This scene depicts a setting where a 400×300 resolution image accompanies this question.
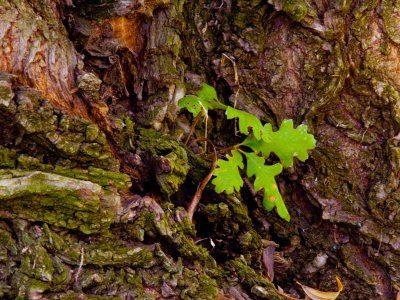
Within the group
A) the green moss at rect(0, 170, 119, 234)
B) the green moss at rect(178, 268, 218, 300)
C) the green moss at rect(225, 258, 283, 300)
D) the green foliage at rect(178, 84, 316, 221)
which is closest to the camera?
the green moss at rect(0, 170, 119, 234)

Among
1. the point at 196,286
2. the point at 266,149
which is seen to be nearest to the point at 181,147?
the point at 266,149

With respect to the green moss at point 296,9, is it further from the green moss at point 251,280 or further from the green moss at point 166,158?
the green moss at point 251,280

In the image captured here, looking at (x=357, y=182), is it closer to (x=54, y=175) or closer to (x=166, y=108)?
(x=166, y=108)

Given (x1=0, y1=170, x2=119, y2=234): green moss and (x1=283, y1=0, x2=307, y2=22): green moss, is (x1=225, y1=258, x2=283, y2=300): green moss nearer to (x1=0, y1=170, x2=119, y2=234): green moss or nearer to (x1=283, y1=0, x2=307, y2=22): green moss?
(x1=0, y1=170, x2=119, y2=234): green moss

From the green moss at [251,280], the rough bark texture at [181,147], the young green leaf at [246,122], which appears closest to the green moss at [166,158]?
the rough bark texture at [181,147]

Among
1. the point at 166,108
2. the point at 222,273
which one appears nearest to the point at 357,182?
the point at 222,273

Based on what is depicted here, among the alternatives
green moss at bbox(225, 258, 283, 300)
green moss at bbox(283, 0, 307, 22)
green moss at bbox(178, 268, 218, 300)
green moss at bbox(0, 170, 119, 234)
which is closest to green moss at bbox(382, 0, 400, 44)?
green moss at bbox(283, 0, 307, 22)

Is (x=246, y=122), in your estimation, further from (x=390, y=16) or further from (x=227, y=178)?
(x=390, y=16)
